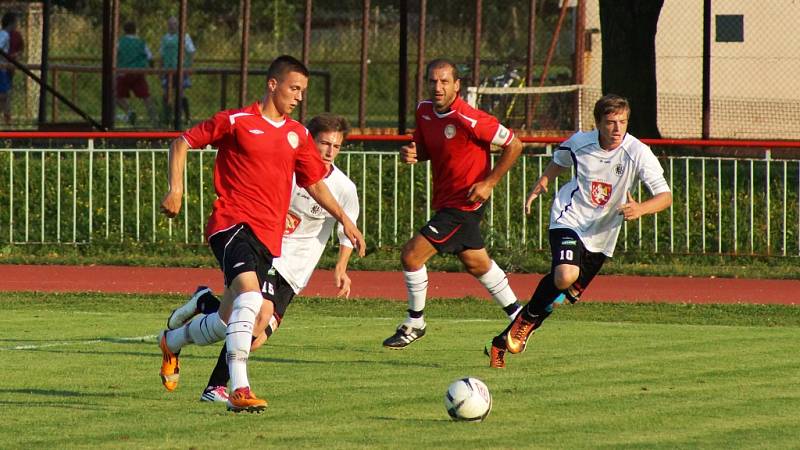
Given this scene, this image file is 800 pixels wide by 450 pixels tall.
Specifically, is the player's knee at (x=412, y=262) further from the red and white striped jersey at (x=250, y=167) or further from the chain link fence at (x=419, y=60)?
the chain link fence at (x=419, y=60)

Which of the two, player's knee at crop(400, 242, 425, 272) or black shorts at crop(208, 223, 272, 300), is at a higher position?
black shorts at crop(208, 223, 272, 300)

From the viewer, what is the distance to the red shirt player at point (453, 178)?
37.2ft

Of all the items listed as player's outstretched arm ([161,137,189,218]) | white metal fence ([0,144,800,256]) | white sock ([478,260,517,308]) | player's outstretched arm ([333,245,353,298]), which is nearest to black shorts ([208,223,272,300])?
player's outstretched arm ([161,137,189,218])

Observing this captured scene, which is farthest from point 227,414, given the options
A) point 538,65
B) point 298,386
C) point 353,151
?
point 538,65

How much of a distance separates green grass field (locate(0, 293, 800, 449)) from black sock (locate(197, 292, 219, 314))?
0.46 metres

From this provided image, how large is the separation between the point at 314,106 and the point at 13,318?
78.7 feet

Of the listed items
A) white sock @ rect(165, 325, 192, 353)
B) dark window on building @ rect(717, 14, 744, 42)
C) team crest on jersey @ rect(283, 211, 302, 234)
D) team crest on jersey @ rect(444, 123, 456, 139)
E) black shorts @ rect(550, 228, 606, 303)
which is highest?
dark window on building @ rect(717, 14, 744, 42)

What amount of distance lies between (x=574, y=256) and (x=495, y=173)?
1.03 meters

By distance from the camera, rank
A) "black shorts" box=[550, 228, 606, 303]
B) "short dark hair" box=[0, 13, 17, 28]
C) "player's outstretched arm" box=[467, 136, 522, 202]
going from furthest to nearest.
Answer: "short dark hair" box=[0, 13, 17, 28] < "player's outstretched arm" box=[467, 136, 522, 202] < "black shorts" box=[550, 228, 606, 303]

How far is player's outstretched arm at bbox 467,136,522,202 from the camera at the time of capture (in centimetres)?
1120

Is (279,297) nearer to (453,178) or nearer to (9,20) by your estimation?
(453,178)

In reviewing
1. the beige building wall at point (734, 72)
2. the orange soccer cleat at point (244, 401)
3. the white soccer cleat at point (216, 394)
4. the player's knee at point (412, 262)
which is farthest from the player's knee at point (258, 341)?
the beige building wall at point (734, 72)

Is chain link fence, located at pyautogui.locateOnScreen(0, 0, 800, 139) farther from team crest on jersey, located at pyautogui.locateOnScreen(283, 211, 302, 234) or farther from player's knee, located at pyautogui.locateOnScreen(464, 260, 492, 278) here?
team crest on jersey, located at pyautogui.locateOnScreen(283, 211, 302, 234)

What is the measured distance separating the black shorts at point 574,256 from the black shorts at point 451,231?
1077 millimetres
